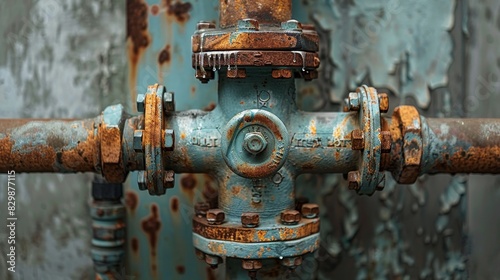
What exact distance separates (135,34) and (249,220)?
60cm

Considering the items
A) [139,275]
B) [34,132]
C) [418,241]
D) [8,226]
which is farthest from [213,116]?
[8,226]

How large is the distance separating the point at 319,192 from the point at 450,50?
1.50 feet

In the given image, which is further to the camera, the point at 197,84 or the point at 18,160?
the point at 197,84

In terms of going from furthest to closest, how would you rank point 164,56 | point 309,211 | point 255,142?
point 164,56 < point 309,211 < point 255,142

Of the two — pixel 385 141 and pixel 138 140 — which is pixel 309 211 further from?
pixel 138 140

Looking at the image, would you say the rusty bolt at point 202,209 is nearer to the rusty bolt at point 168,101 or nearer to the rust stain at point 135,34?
the rusty bolt at point 168,101

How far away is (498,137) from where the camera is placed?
927 mm

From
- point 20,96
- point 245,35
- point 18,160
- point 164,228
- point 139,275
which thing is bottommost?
point 139,275

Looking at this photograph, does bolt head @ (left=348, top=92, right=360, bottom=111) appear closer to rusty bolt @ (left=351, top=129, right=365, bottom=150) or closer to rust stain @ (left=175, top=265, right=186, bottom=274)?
rusty bolt @ (left=351, top=129, right=365, bottom=150)

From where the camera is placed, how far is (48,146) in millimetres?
929

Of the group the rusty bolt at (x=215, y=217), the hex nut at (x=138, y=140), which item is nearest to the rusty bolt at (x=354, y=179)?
the rusty bolt at (x=215, y=217)

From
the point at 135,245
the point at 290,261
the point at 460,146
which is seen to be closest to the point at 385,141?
the point at 460,146

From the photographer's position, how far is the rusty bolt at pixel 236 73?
0.87 meters

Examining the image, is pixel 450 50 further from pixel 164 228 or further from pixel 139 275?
pixel 139 275
